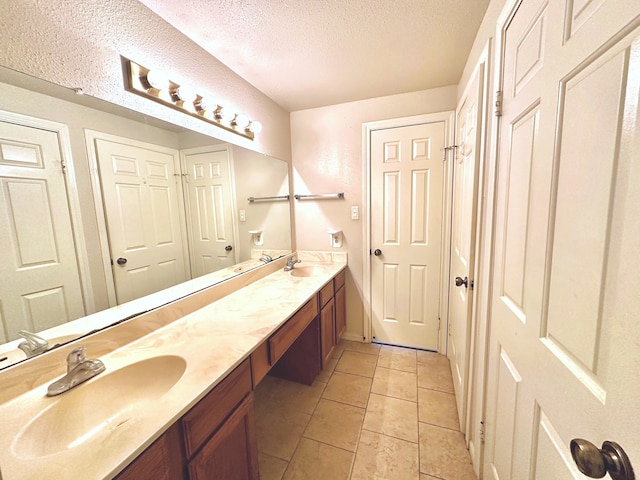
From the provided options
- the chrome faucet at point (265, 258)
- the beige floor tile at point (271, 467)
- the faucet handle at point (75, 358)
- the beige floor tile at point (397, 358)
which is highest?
the chrome faucet at point (265, 258)

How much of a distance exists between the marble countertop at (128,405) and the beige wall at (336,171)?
1155 mm

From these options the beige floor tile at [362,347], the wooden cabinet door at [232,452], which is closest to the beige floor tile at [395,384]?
the beige floor tile at [362,347]

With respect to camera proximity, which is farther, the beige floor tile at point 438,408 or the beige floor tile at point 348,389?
the beige floor tile at point 348,389

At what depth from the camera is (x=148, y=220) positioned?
1.24 meters

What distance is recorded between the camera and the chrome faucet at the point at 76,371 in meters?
0.80

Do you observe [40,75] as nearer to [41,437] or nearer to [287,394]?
[41,437]

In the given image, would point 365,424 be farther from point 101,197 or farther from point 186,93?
point 186,93

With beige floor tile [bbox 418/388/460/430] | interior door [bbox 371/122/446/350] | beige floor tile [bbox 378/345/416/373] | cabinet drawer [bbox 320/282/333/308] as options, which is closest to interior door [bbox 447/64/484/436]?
beige floor tile [bbox 418/388/460/430]

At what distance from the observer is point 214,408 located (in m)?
0.85

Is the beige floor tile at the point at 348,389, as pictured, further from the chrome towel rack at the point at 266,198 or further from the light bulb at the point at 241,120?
the light bulb at the point at 241,120

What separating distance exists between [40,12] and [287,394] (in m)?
2.25

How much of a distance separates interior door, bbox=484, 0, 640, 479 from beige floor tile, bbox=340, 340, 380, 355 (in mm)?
1397

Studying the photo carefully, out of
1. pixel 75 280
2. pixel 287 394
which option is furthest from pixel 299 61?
pixel 287 394

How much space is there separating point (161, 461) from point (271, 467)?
907 millimetres
